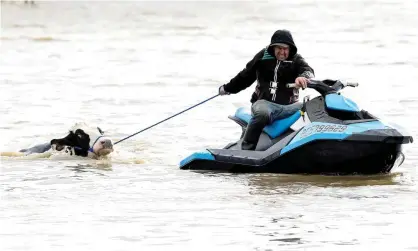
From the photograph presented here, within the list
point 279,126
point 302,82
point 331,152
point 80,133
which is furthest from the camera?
Result: point 80,133

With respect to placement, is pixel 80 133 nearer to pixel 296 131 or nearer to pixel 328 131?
pixel 296 131

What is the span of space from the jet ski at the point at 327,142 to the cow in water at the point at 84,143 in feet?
6.29

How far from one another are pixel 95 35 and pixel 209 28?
3.68m

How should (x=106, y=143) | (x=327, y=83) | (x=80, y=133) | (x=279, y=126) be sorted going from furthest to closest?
(x=80, y=133)
(x=106, y=143)
(x=279, y=126)
(x=327, y=83)

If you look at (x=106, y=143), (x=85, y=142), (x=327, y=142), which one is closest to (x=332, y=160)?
(x=327, y=142)

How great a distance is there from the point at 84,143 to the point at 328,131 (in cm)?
356

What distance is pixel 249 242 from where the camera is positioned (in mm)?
10117

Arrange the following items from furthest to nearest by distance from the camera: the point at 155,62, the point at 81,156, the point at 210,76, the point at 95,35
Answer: the point at 95,35 → the point at 155,62 → the point at 210,76 → the point at 81,156

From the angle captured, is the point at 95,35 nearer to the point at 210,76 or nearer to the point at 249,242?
the point at 210,76

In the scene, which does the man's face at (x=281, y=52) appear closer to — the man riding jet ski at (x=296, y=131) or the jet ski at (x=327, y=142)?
the man riding jet ski at (x=296, y=131)

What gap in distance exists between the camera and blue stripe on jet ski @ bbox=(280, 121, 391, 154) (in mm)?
12625

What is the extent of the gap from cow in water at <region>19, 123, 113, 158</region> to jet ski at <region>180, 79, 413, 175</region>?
1.92 metres

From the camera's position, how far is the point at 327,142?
12.8m

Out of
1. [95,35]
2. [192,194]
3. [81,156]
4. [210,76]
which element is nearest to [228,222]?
[192,194]
